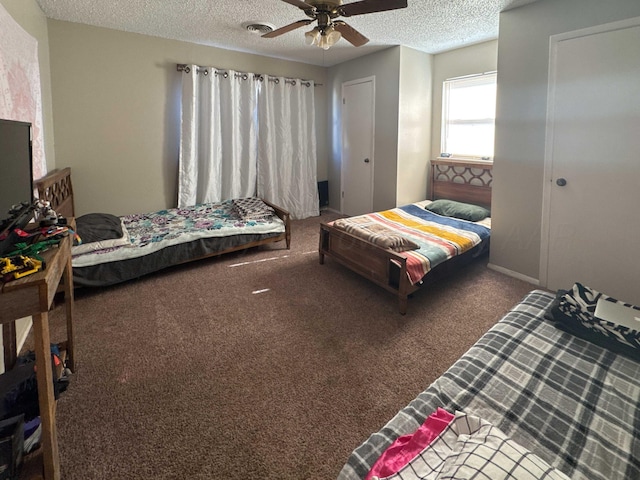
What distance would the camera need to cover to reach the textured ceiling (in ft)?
9.93

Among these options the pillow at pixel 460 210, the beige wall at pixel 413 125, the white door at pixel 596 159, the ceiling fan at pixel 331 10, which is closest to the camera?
the ceiling fan at pixel 331 10

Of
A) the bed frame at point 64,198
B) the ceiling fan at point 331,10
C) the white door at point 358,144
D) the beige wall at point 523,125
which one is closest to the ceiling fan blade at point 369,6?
the ceiling fan at point 331,10

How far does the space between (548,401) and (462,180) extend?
11.9 feet

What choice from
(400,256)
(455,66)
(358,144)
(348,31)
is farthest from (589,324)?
(358,144)

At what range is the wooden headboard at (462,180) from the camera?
416cm

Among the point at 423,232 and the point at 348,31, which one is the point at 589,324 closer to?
Result: the point at 423,232

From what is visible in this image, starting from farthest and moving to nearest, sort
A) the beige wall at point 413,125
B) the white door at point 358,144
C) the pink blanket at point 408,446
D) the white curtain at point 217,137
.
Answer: the white door at point 358,144 < the beige wall at point 413,125 < the white curtain at point 217,137 < the pink blanket at point 408,446

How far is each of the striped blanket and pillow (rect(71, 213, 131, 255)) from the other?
A: 1.98m

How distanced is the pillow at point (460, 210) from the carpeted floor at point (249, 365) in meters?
0.80

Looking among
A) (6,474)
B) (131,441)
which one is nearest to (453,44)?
(131,441)

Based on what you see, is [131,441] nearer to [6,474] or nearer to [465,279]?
[6,474]

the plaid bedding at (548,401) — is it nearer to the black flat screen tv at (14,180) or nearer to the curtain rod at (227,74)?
Result: the black flat screen tv at (14,180)

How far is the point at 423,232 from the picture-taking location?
11.0ft

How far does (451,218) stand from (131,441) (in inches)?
141
